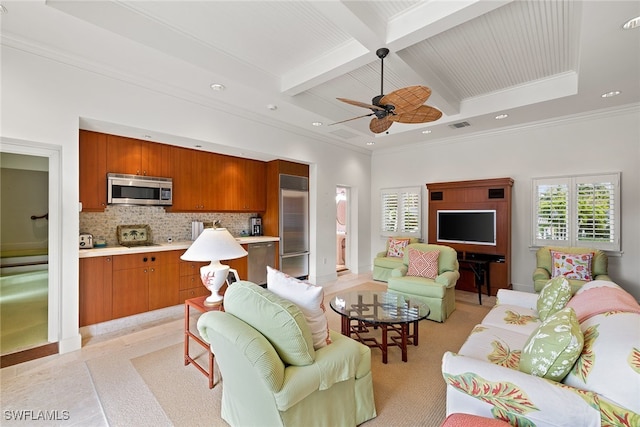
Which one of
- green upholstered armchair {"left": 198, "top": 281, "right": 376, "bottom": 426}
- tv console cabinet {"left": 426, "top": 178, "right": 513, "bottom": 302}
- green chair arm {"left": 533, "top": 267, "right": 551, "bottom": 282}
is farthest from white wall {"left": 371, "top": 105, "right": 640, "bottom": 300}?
green upholstered armchair {"left": 198, "top": 281, "right": 376, "bottom": 426}

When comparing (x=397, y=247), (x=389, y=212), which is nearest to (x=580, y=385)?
(x=397, y=247)

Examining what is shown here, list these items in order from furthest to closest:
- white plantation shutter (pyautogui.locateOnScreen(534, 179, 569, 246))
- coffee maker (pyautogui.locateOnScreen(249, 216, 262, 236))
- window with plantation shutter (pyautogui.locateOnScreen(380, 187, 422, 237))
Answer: window with plantation shutter (pyautogui.locateOnScreen(380, 187, 422, 237))
coffee maker (pyautogui.locateOnScreen(249, 216, 262, 236))
white plantation shutter (pyautogui.locateOnScreen(534, 179, 569, 246))

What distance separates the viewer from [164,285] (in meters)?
3.81

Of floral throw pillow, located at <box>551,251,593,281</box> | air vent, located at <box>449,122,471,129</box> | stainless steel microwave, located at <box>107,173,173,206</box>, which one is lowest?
floral throw pillow, located at <box>551,251,593,281</box>

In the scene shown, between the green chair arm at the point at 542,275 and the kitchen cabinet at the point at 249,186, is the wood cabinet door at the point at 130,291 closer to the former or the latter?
the kitchen cabinet at the point at 249,186

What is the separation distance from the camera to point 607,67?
3.02 metres

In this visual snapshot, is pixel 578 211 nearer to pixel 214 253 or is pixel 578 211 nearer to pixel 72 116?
pixel 214 253

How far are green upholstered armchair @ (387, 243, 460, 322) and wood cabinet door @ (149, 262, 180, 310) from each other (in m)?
3.05

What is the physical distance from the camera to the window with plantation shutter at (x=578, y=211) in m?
4.18

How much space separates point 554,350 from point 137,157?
4621 mm

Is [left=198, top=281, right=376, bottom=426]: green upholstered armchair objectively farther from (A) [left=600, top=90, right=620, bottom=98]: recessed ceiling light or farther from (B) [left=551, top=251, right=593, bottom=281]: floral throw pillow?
(A) [left=600, top=90, right=620, bottom=98]: recessed ceiling light

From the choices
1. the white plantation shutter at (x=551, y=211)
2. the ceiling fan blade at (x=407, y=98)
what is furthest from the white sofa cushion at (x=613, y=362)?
the white plantation shutter at (x=551, y=211)

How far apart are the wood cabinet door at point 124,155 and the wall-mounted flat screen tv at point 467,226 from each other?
528cm

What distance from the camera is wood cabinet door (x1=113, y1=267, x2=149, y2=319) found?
3400 millimetres
